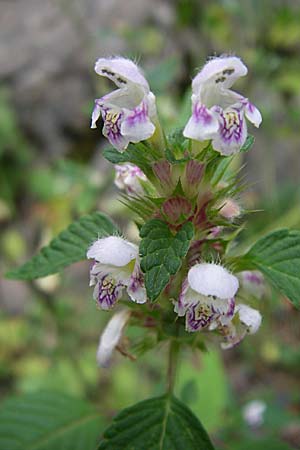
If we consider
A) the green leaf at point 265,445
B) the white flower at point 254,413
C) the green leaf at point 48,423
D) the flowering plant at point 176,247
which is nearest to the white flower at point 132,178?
the flowering plant at point 176,247

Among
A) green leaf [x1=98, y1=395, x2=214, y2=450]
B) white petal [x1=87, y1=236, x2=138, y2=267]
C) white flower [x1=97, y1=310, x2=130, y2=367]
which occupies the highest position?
white petal [x1=87, y1=236, x2=138, y2=267]

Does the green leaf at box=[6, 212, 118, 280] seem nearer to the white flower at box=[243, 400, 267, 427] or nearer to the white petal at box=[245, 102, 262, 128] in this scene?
the white petal at box=[245, 102, 262, 128]

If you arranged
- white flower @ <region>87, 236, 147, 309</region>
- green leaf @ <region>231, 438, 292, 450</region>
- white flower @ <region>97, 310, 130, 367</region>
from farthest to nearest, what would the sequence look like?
green leaf @ <region>231, 438, 292, 450</region> < white flower @ <region>97, 310, 130, 367</region> < white flower @ <region>87, 236, 147, 309</region>

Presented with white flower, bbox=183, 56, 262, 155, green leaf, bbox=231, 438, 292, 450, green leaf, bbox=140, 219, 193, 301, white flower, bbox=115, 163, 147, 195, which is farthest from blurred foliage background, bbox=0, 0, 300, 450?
green leaf, bbox=140, 219, 193, 301

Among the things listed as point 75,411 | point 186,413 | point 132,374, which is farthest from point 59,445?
point 132,374

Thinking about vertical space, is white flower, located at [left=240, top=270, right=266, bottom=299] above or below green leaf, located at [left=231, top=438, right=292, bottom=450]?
above

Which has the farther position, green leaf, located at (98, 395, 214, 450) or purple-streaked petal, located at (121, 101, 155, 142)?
green leaf, located at (98, 395, 214, 450)
